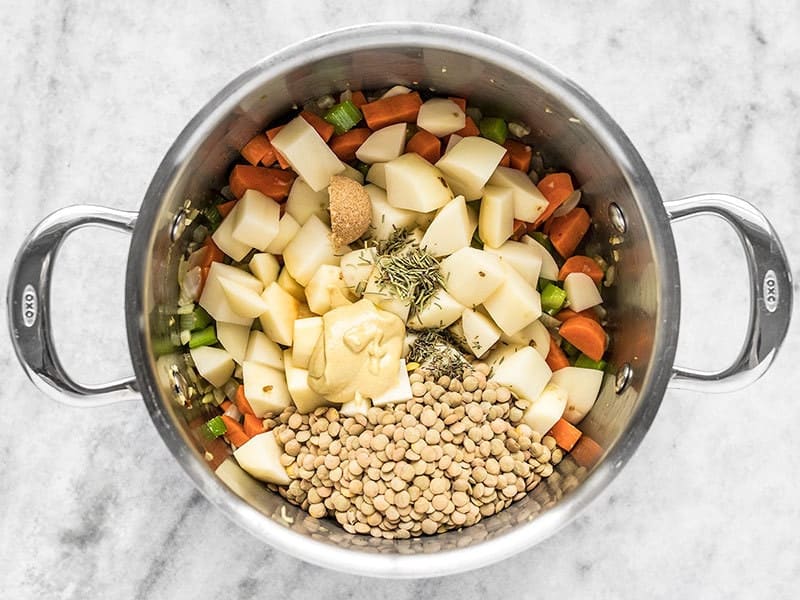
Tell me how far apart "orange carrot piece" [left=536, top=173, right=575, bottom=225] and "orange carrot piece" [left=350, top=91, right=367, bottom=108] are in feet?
1.24

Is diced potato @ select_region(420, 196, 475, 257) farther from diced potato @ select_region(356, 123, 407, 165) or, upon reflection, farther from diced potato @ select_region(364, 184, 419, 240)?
diced potato @ select_region(356, 123, 407, 165)

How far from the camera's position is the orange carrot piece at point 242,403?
1.63 metres

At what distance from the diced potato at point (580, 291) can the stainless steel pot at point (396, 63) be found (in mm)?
166

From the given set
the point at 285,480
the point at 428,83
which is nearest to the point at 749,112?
the point at 428,83

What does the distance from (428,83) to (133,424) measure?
2.95 feet

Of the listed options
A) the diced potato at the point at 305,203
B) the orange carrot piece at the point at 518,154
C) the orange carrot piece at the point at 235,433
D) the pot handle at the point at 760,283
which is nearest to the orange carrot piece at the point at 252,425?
the orange carrot piece at the point at 235,433

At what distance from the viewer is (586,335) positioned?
5.40 ft

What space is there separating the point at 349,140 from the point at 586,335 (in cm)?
59

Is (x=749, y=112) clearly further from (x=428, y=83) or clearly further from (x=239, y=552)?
(x=239, y=552)

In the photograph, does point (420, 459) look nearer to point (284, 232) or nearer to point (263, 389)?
point (263, 389)

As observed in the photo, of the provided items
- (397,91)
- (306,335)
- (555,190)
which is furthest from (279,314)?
(555,190)

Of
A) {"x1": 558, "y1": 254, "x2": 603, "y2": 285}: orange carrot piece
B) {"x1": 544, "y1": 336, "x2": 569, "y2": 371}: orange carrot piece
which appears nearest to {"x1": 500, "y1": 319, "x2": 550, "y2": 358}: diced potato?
{"x1": 544, "y1": 336, "x2": 569, "y2": 371}: orange carrot piece

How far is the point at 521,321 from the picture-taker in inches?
62.9

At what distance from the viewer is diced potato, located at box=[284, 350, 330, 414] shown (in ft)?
5.18
